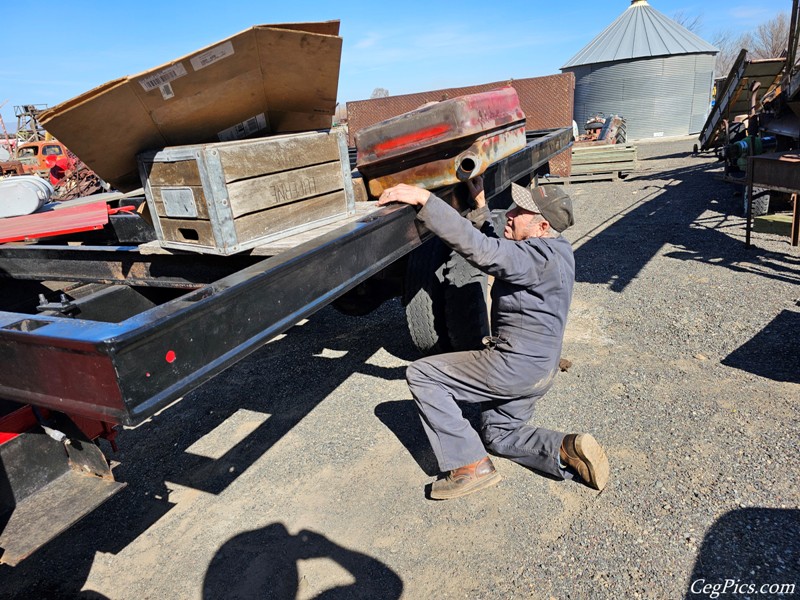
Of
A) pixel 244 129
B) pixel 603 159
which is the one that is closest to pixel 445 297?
pixel 244 129

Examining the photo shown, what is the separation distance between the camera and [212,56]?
6.33 ft

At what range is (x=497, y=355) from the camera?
113 inches

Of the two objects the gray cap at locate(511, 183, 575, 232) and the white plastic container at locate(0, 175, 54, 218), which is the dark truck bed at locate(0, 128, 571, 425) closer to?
the gray cap at locate(511, 183, 575, 232)

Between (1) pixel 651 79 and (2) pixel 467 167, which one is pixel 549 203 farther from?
(1) pixel 651 79

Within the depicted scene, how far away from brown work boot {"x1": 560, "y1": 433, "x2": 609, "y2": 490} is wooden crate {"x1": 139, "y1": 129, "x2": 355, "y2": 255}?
1.61 metres

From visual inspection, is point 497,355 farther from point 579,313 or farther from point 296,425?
point 579,313

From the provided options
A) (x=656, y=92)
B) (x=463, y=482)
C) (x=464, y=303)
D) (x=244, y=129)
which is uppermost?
(x=656, y=92)

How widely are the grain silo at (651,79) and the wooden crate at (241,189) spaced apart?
3017 cm

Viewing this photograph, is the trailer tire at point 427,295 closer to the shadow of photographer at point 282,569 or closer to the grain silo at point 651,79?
the shadow of photographer at point 282,569

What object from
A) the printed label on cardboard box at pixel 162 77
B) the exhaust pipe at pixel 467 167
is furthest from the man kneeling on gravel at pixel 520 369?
the printed label on cardboard box at pixel 162 77

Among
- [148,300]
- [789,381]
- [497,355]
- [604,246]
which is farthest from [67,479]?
[604,246]

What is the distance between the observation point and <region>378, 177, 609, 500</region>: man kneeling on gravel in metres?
2.76

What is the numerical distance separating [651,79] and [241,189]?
31.1m

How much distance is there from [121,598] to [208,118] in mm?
2102
